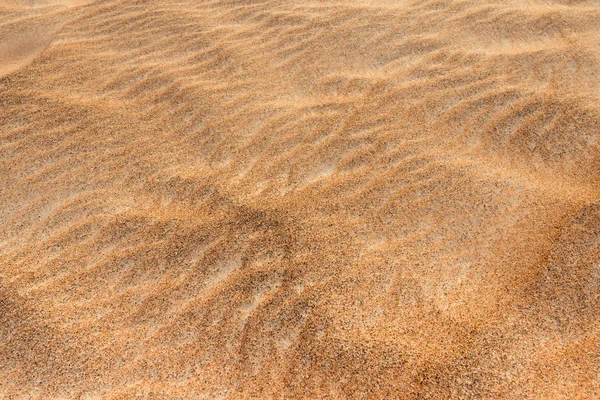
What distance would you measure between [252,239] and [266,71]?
1.43 m

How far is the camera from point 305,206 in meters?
2.16

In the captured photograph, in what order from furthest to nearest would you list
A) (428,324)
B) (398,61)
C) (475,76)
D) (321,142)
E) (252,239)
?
(398,61) < (475,76) < (321,142) < (252,239) < (428,324)

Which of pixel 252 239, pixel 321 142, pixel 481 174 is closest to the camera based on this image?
pixel 252 239

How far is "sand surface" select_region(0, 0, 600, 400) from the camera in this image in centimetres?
161

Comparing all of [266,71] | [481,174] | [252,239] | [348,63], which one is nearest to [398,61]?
[348,63]

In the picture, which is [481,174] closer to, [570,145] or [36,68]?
[570,145]

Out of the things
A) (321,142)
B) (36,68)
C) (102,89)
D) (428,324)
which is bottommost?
(428,324)

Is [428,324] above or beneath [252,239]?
beneath

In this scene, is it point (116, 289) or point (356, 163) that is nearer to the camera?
point (116, 289)

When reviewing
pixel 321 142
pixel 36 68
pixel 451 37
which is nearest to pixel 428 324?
pixel 321 142

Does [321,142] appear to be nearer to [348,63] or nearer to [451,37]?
[348,63]

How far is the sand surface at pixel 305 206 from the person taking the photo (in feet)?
5.29

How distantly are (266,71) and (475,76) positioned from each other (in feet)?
4.36

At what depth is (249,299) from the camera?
70.9 inches
